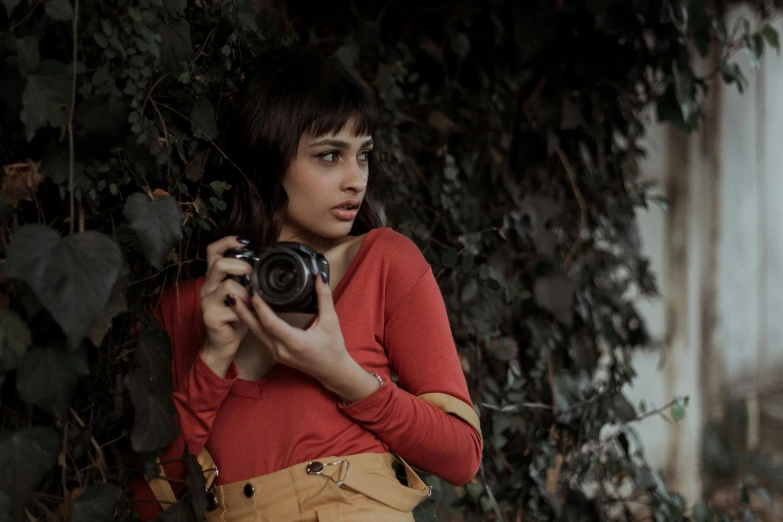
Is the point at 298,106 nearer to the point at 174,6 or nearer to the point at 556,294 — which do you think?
the point at 174,6

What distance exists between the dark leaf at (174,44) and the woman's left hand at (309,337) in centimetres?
39

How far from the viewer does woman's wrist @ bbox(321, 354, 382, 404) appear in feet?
3.92

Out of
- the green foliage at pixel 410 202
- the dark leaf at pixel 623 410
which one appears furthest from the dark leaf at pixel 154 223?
the dark leaf at pixel 623 410

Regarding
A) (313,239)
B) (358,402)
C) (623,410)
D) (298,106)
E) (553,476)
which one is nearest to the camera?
(358,402)

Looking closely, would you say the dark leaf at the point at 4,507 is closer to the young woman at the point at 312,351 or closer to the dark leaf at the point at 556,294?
the young woman at the point at 312,351

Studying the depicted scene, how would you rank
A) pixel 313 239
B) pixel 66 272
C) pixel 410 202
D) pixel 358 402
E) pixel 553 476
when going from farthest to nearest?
pixel 553 476, pixel 410 202, pixel 313 239, pixel 358 402, pixel 66 272

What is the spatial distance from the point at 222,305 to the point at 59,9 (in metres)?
0.42

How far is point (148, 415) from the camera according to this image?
46.4 inches

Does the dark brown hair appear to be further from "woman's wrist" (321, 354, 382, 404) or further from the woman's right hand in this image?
"woman's wrist" (321, 354, 382, 404)

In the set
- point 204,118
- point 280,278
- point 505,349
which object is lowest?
point 505,349

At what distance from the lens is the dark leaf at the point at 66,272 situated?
1.00m

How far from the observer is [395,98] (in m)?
1.99

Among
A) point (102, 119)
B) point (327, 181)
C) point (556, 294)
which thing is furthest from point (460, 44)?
point (102, 119)

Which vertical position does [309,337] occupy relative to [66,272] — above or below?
below
